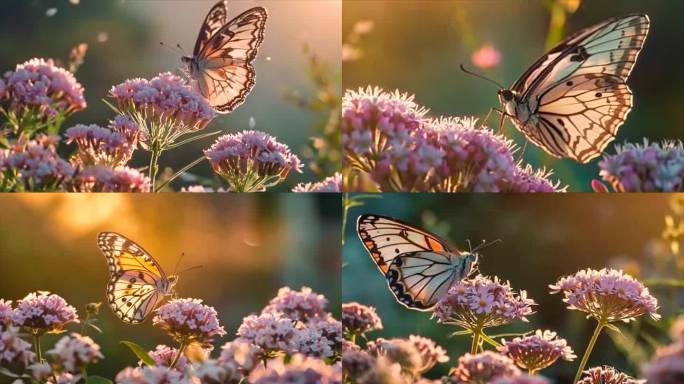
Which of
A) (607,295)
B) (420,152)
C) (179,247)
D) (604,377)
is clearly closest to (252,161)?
(179,247)

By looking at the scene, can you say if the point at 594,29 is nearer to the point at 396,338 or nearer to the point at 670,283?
the point at 670,283

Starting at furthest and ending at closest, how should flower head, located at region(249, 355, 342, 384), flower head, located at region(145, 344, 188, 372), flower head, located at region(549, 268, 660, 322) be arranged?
1. flower head, located at region(145, 344, 188, 372)
2. flower head, located at region(549, 268, 660, 322)
3. flower head, located at region(249, 355, 342, 384)

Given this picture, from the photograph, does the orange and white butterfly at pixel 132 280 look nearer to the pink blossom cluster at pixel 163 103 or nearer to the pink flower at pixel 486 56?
the pink blossom cluster at pixel 163 103

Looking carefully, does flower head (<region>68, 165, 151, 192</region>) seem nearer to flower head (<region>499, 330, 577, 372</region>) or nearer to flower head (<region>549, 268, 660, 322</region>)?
flower head (<region>499, 330, 577, 372</region>)

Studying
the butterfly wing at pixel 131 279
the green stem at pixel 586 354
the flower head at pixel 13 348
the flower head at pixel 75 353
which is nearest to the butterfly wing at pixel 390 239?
the green stem at pixel 586 354

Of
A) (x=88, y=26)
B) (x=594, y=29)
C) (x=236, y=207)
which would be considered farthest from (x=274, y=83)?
(x=594, y=29)

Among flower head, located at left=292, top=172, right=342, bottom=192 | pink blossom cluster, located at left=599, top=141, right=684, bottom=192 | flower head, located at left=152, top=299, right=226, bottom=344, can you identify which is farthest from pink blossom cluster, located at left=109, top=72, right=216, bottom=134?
pink blossom cluster, located at left=599, top=141, right=684, bottom=192

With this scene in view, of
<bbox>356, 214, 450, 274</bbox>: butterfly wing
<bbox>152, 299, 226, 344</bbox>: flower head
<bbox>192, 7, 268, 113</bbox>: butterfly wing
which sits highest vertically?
<bbox>192, 7, 268, 113</bbox>: butterfly wing
